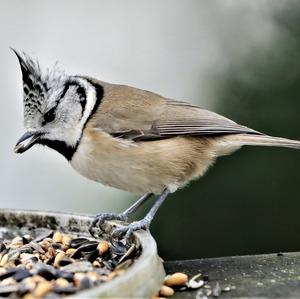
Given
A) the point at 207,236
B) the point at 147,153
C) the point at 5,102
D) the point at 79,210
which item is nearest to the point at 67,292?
the point at 147,153

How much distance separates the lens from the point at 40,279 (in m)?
3.10

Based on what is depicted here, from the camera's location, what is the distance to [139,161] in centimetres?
421

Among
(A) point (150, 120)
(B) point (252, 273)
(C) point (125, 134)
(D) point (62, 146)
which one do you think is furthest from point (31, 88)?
(B) point (252, 273)

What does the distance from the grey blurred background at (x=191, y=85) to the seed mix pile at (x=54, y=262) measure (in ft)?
5.33

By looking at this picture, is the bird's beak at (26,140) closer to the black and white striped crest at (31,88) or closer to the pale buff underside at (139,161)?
the black and white striped crest at (31,88)

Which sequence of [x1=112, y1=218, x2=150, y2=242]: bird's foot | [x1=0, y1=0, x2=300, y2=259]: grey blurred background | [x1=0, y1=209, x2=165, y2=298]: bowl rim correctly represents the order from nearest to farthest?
[x1=0, y1=209, x2=165, y2=298]: bowl rim < [x1=112, y1=218, x2=150, y2=242]: bird's foot < [x1=0, y1=0, x2=300, y2=259]: grey blurred background

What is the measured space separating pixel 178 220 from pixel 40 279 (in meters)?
2.44

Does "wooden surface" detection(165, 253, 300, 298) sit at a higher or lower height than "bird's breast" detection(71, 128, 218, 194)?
lower

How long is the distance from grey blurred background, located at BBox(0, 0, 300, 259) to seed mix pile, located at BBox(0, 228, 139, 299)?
63.9 inches

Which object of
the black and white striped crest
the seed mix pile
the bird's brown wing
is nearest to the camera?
the seed mix pile

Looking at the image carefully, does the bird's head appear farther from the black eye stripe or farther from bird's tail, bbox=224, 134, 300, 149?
bird's tail, bbox=224, 134, 300, 149

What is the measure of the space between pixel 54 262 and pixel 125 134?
101cm

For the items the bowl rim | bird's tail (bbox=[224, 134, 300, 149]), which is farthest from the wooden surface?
bird's tail (bbox=[224, 134, 300, 149])

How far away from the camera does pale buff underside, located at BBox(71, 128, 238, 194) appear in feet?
13.7
